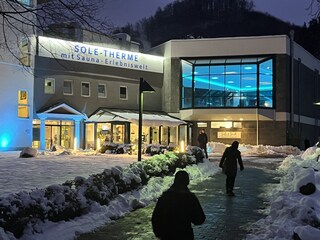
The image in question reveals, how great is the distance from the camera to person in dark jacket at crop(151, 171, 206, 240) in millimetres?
A: 5004

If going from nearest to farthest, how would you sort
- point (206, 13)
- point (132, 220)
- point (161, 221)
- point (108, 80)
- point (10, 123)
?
point (161, 221) < point (132, 220) < point (10, 123) < point (108, 80) < point (206, 13)

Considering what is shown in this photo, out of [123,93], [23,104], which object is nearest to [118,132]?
[123,93]

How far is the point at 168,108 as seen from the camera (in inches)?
1695

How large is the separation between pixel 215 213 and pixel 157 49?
118ft

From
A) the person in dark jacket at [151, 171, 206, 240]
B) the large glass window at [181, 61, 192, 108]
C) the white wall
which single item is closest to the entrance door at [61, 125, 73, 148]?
the white wall

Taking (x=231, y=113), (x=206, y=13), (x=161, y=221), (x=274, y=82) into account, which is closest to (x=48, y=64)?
(x=231, y=113)

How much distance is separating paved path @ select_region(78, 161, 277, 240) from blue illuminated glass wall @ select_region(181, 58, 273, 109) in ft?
88.6

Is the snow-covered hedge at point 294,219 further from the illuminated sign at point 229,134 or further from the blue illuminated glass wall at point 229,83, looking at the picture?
the illuminated sign at point 229,134

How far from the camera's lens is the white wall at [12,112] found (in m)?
31.4

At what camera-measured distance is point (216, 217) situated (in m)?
9.62

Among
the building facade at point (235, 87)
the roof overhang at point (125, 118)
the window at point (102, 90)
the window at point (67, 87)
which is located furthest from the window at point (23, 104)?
the building facade at point (235, 87)

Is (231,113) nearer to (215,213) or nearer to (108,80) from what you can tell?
(108,80)

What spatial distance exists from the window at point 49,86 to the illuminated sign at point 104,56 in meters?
1.93

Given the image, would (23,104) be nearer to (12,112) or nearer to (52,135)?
(12,112)
